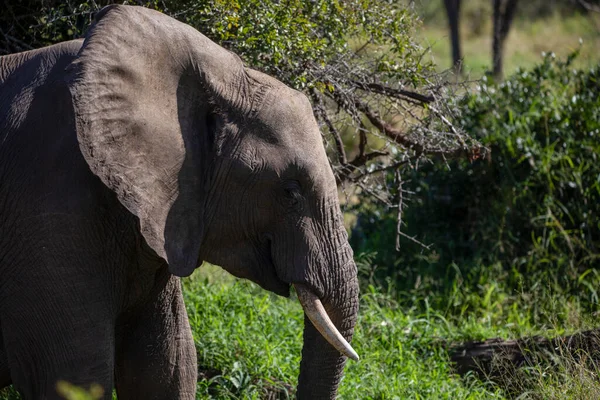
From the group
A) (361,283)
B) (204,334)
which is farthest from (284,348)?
(361,283)

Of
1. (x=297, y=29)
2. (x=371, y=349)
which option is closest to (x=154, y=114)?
(x=297, y=29)

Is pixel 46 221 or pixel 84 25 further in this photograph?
pixel 84 25

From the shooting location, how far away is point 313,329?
3.79 m

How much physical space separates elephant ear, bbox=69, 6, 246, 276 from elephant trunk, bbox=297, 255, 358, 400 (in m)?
0.53

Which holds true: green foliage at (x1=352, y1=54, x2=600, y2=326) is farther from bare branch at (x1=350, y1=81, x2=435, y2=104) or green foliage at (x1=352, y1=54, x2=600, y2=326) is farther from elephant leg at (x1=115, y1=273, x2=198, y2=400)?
elephant leg at (x1=115, y1=273, x2=198, y2=400)

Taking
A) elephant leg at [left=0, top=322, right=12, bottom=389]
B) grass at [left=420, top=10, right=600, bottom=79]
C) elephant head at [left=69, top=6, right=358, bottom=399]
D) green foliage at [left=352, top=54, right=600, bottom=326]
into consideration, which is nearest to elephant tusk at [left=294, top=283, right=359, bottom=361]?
elephant head at [left=69, top=6, right=358, bottom=399]

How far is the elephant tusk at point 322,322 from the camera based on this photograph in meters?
3.61

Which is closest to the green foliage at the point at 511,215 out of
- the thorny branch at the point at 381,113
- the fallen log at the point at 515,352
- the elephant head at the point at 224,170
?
the fallen log at the point at 515,352

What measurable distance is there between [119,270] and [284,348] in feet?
6.64

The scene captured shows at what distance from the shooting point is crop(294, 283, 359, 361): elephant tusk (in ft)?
11.8

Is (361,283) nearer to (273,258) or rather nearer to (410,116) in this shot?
(410,116)

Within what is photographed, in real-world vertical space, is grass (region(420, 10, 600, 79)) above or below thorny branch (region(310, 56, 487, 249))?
below

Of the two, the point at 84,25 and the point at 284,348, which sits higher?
the point at 84,25

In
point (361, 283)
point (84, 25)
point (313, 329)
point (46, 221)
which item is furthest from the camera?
point (361, 283)
